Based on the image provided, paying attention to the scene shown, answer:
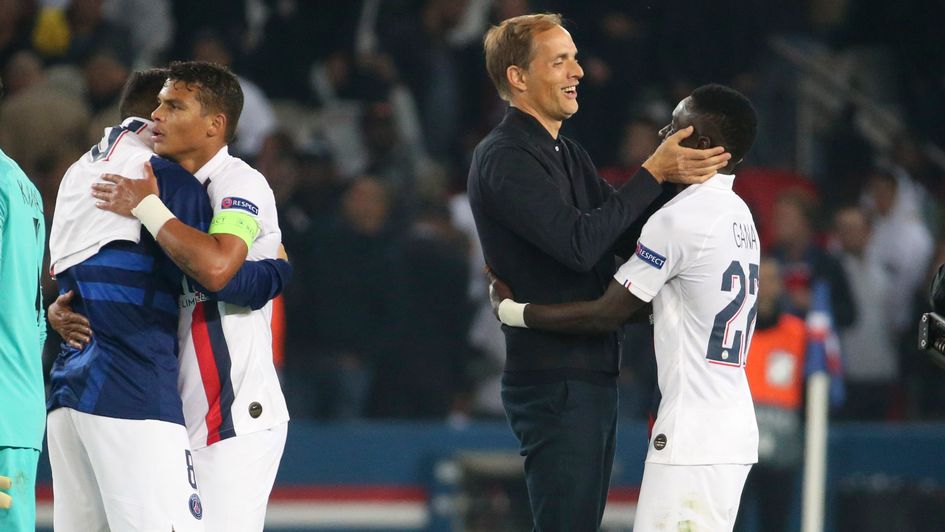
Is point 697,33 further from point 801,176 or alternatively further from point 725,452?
point 725,452

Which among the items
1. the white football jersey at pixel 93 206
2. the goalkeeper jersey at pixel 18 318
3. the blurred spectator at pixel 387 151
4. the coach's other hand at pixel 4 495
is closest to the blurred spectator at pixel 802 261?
the blurred spectator at pixel 387 151

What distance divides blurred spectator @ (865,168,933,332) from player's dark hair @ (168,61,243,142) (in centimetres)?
639

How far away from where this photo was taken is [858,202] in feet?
34.4

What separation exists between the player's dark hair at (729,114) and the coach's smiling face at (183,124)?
1.59 metres

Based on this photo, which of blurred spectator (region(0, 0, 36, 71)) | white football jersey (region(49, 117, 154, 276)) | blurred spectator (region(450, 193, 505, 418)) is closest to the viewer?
white football jersey (region(49, 117, 154, 276))

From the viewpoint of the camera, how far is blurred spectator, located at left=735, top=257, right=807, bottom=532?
28.9 feet

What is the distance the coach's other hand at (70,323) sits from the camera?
4371mm

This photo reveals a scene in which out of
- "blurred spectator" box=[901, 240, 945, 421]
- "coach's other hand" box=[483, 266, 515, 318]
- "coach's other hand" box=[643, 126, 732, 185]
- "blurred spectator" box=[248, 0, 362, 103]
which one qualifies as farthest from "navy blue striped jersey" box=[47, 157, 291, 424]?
"blurred spectator" box=[901, 240, 945, 421]

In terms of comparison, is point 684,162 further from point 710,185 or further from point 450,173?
point 450,173

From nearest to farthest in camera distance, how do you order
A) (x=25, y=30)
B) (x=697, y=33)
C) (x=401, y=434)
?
1. (x=401, y=434)
2. (x=25, y=30)
3. (x=697, y=33)

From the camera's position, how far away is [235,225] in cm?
436

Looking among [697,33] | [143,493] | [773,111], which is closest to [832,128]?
[773,111]

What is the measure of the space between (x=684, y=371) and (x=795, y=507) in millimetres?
5013

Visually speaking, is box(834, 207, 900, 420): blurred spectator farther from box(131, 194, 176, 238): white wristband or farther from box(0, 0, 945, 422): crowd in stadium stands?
box(131, 194, 176, 238): white wristband
